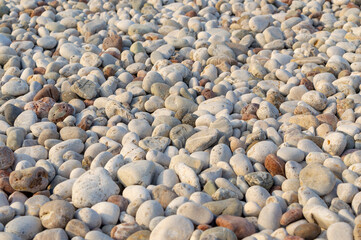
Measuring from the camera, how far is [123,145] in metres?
2.64

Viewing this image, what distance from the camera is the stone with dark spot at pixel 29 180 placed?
2193 mm

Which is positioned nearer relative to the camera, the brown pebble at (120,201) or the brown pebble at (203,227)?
the brown pebble at (203,227)

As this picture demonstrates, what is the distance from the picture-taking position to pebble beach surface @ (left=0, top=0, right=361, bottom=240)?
1.98 metres

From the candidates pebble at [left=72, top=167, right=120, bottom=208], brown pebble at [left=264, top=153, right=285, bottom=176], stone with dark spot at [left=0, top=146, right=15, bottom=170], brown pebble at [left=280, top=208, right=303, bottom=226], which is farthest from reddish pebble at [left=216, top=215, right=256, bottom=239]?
stone with dark spot at [left=0, top=146, right=15, bottom=170]

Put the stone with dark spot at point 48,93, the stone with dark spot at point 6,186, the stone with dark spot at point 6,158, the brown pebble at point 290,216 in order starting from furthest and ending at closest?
the stone with dark spot at point 48,93 → the stone with dark spot at point 6,158 → the stone with dark spot at point 6,186 → the brown pebble at point 290,216

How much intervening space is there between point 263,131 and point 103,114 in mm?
1129

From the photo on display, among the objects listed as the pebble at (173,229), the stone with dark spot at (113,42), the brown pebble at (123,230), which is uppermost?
the pebble at (173,229)

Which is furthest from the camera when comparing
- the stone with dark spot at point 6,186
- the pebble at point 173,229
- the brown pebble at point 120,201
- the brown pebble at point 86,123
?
the brown pebble at point 86,123

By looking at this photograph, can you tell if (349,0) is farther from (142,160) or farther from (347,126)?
(142,160)

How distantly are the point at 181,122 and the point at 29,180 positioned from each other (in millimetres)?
1091

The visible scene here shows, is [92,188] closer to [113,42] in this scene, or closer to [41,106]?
[41,106]

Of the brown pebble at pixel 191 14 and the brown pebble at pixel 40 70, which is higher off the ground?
the brown pebble at pixel 191 14

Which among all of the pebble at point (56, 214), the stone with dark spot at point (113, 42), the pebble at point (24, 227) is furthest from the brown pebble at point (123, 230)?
the stone with dark spot at point (113, 42)

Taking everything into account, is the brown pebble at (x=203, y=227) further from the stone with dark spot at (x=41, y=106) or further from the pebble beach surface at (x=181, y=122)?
the stone with dark spot at (x=41, y=106)
